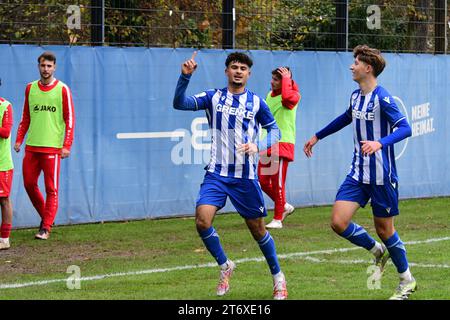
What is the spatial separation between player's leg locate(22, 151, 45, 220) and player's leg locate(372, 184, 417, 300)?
17.3 feet

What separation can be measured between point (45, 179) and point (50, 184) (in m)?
0.08

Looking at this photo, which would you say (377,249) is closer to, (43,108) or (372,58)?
(372,58)

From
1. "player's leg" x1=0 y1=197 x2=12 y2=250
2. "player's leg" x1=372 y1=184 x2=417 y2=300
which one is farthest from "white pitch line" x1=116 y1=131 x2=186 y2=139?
"player's leg" x1=372 y1=184 x2=417 y2=300

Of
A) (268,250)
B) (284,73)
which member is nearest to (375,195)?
(268,250)

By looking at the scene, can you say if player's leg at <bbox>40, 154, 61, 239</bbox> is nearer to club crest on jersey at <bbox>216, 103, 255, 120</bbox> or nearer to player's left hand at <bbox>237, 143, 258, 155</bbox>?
club crest on jersey at <bbox>216, 103, 255, 120</bbox>

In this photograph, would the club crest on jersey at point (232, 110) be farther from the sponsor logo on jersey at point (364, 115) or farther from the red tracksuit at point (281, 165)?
the red tracksuit at point (281, 165)

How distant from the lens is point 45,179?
13.6m

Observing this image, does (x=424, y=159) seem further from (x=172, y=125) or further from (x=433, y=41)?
(x=172, y=125)

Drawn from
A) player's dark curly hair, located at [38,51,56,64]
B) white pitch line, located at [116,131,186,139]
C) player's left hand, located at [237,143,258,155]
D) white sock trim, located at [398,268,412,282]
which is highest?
player's dark curly hair, located at [38,51,56,64]

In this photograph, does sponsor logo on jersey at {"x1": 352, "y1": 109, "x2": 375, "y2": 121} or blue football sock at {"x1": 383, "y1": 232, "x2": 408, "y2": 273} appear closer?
blue football sock at {"x1": 383, "y1": 232, "x2": 408, "y2": 273}

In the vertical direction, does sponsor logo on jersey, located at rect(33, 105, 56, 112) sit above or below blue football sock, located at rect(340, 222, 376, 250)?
above

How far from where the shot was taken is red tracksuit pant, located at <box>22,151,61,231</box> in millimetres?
13516

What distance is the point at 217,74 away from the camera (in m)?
16.4

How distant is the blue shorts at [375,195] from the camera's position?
955 centimetres
